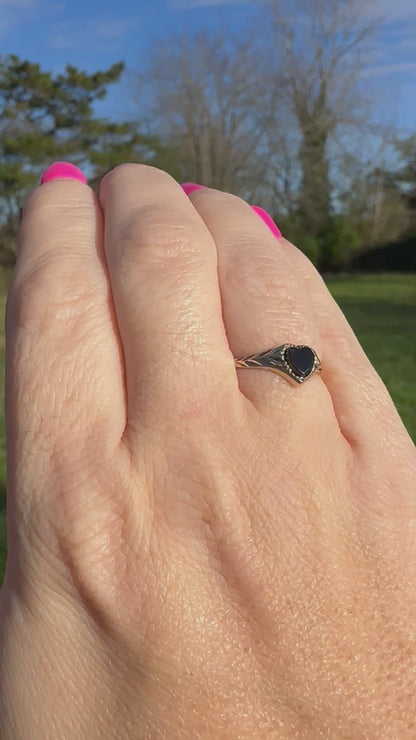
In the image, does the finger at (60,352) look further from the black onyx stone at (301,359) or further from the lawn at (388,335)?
the lawn at (388,335)

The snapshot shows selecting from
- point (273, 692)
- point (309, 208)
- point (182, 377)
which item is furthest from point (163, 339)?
point (309, 208)

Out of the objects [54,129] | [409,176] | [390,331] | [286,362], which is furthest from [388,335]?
[409,176]

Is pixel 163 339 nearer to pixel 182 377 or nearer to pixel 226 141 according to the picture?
pixel 182 377

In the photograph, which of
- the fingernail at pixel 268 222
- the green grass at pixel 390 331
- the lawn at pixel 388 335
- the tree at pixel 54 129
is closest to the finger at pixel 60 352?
the fingernail at pixel 268 222

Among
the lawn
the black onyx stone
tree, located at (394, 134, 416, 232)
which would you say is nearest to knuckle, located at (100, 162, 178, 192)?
the black onyx stone

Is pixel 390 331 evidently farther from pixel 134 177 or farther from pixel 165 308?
pixel 165 308

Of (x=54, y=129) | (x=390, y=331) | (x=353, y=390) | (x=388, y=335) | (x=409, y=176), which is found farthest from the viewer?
(x=409, y=176)
